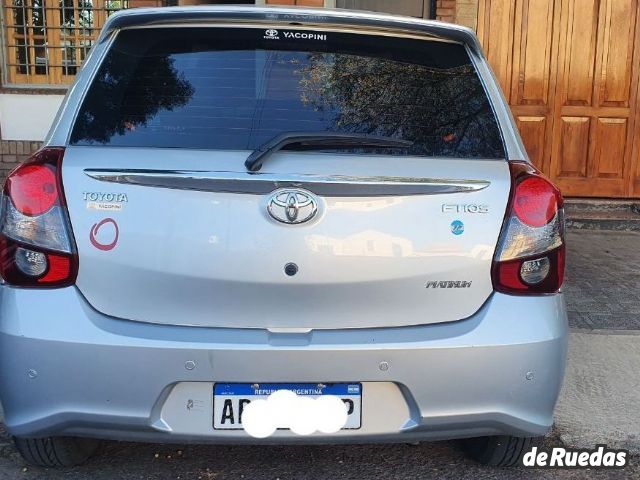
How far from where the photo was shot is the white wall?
793cm

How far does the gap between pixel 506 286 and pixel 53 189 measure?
4.93 feet

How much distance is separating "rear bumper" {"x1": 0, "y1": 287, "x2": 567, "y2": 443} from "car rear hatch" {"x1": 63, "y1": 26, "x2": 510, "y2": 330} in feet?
0.22

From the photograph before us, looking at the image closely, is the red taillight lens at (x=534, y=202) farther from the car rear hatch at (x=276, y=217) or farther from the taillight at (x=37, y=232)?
the taillight at (x=37, y=232)

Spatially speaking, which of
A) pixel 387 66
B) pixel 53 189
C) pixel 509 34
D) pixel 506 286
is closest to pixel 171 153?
pixel 53 189

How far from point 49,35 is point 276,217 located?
680 cm

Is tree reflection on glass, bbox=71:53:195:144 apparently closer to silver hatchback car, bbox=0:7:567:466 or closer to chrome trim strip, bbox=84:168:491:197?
silver hatchback car, bbox=0:7:567:466

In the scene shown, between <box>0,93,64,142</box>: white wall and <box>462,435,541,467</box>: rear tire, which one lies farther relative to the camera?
<box>0,93,64,142</box>: white wall

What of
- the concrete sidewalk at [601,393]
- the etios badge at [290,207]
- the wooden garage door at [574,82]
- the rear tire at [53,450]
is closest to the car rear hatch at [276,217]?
the etios badge at [290,207]

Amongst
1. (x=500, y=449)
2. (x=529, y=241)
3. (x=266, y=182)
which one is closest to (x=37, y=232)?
(x=266, y=182)

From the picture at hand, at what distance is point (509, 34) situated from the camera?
7.60 meters

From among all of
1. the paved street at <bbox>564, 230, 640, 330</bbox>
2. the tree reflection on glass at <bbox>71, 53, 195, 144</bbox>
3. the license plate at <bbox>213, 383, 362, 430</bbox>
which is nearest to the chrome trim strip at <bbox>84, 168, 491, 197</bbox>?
the tree reflection on glass at <bbox>71, 53, 195, 144</bbox>

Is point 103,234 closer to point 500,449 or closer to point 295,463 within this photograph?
point 295,463

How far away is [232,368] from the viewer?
227 cm

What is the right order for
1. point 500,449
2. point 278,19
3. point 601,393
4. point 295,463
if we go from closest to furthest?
point 278,19, point 500,449, point 295,463, point 601,393
